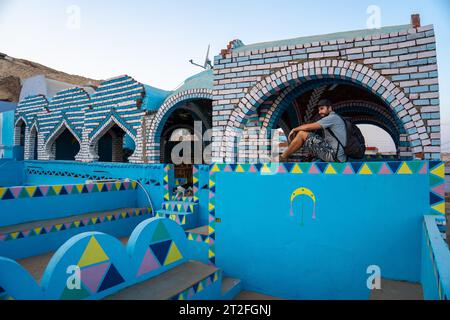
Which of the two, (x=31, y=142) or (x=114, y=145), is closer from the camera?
(x=114, y=145)

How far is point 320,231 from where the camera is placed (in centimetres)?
347

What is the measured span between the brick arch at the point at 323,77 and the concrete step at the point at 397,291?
1819mm

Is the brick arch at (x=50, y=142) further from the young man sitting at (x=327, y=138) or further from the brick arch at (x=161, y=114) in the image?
the young man sitting at (x=327, y=138)

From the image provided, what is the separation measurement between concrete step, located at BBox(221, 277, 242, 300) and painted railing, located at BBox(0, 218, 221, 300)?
609mm

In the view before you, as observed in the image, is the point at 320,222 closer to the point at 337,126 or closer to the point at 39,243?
the point at 337,126

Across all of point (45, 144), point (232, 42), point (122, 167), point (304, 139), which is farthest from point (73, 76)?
point (304, 139)

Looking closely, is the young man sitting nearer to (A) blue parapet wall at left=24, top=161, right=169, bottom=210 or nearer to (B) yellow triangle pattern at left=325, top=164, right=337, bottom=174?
(B) yellow triangle pattern at left=325, top=164, right=337, bottom=174

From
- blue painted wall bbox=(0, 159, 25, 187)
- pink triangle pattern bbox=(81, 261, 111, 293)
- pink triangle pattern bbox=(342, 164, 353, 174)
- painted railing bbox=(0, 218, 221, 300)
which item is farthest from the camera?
blue painted wall bbox=(0, 159, 25, 187)

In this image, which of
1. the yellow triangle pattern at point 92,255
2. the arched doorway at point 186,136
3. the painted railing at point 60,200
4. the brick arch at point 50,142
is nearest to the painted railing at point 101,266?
the yellow triangle pattern at point 92,255

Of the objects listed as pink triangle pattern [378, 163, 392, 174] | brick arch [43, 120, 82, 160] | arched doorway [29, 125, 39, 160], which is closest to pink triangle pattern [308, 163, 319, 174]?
pink triangle pattern [378, 163, 392, 174]

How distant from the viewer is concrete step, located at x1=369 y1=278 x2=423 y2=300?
8.26 feet

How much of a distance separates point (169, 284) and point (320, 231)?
6.09ft

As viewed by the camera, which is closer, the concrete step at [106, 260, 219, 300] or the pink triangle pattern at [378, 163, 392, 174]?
the concrete step at [106, 260, 219, 300]

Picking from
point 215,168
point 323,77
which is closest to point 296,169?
point 215,168
